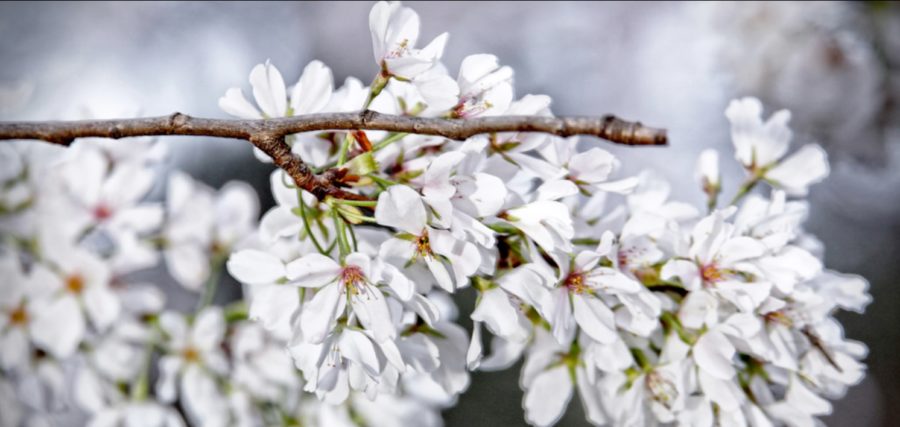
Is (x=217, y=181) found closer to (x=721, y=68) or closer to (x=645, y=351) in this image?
(x=721, y=68)

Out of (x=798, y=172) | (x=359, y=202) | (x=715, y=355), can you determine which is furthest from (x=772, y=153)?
(x=359, y=202)

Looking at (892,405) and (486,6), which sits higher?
(486,6)

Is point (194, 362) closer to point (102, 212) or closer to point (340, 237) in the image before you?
point (102, 212)

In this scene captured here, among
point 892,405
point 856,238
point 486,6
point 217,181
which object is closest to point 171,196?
point 217,181

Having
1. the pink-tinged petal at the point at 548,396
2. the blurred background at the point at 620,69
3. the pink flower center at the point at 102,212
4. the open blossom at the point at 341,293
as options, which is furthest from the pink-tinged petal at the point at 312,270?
the blurred background at the point at 620,69

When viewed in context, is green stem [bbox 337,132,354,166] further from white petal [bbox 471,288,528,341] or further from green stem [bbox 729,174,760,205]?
green stem [bbox 729,174,760,205]

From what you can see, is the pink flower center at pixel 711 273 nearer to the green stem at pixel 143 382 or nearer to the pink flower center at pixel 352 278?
the pink flower center at pixel 352 278
